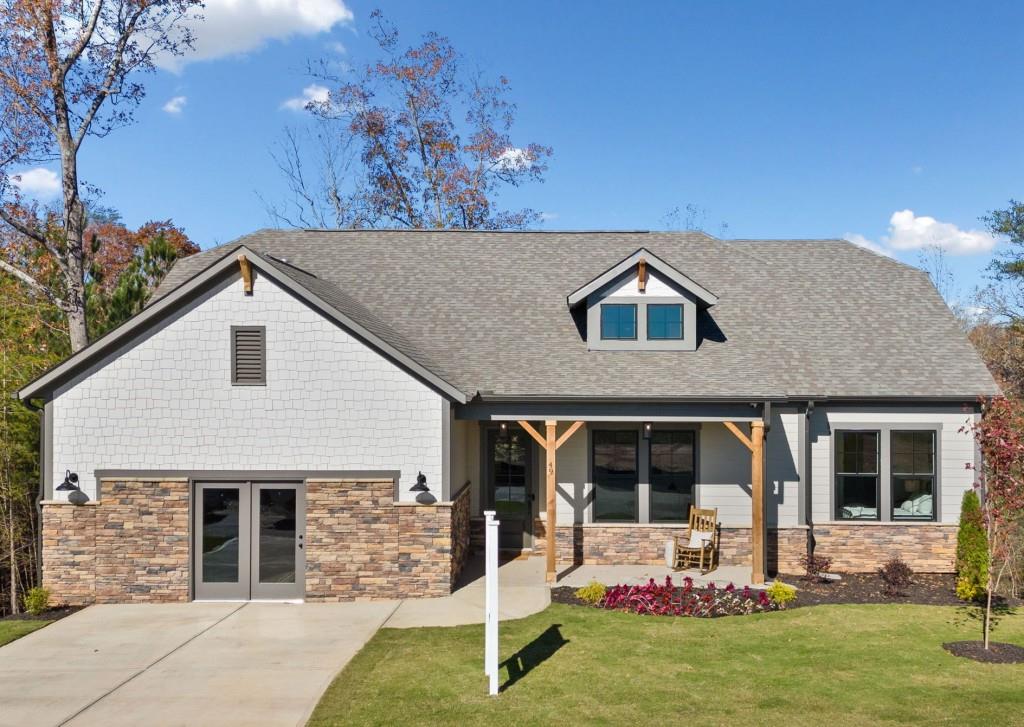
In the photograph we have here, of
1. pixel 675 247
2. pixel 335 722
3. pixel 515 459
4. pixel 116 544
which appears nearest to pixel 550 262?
pixel 675 247

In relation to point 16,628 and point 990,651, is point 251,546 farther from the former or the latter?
point 990,651

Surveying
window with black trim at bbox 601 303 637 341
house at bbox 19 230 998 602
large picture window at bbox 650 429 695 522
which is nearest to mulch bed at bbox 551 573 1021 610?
house at bbox 19 230 998 602

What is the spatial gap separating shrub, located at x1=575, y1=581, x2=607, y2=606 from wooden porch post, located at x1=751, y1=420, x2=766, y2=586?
10.3 ft

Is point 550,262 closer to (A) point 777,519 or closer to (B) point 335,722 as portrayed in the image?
(A) point 777,519

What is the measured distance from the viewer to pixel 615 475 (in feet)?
49.3

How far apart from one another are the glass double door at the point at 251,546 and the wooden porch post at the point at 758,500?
8163 mm

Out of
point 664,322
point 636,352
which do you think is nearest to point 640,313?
point 664,322

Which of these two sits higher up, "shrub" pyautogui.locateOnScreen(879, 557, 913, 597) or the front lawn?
"shrub" pyautogui.locateOnScreen(879, 557, 913, 597)

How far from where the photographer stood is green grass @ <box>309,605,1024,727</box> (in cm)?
765

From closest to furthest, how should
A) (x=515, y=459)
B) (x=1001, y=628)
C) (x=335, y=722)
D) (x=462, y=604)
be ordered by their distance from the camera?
(x=335, y=722)
(x=1001, y=628)
(x=462, y=604)
(x=515, y=459)

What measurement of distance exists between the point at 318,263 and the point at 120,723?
41.5 ft

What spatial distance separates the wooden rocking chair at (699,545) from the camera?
1402 cm

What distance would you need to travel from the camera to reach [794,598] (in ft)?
39.9

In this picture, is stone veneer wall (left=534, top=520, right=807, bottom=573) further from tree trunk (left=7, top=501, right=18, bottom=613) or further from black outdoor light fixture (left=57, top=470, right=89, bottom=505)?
tree trunk (left=7, top=501, right=18, bottom=613)
